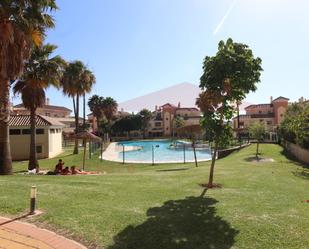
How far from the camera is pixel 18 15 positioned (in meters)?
14.2

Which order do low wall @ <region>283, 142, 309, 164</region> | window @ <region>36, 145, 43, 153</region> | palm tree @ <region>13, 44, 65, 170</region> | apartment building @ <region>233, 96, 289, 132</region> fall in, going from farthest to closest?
apartment building @ <region>233, 96, 289, 132</region>, window @ <region>36, 145, 43, 153</region>, low wall @ <region>283, 142, 309, 164</region>, palm tree @ <region>13, 44, 65, 170</region>

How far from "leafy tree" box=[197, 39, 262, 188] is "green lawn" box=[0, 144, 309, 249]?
2.30 m

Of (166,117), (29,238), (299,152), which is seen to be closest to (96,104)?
(166,117)

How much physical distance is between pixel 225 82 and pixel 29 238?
7.06m

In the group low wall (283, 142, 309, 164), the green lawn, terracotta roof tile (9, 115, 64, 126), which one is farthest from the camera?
terracotta roof tile (9, 115, 64, 126)

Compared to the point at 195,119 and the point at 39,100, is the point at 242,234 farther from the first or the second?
the point at 195,119

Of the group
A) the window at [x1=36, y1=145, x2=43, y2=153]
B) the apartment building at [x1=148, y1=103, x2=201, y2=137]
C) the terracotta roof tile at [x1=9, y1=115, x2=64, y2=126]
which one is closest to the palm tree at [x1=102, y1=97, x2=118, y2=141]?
the apartment building at [x1=148, y1=103, x2=201, y2=137]

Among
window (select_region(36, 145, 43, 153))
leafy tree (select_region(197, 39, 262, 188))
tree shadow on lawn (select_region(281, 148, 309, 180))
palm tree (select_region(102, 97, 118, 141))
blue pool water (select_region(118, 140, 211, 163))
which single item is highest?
palm tree (select_region(102, 97, 118, 141))

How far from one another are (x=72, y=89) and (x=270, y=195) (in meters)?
31.6

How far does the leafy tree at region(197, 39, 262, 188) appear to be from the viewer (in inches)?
391

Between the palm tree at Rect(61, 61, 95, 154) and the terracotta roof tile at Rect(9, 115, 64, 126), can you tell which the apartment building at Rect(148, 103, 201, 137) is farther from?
the terracotta roof tile at Rect(9, 115, 64, 126)

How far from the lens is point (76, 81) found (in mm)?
37844

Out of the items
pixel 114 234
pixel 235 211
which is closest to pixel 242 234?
pixel 235 211

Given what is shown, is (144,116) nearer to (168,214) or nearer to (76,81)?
(76,81)
